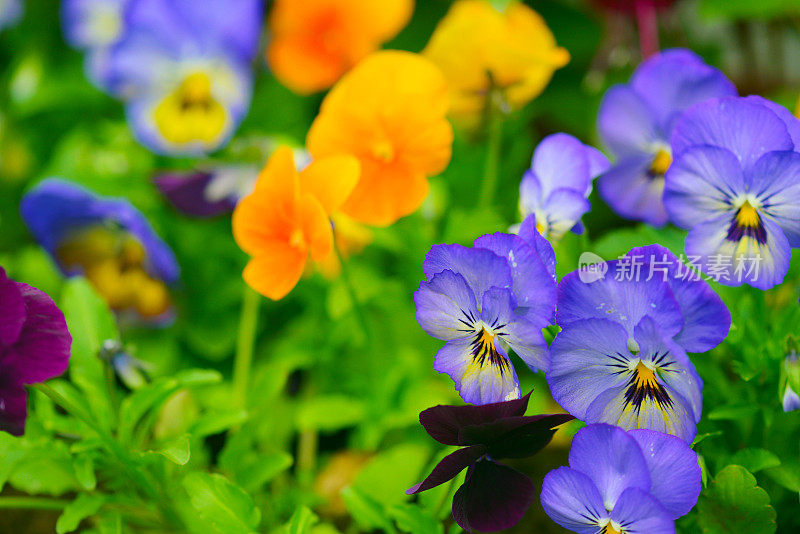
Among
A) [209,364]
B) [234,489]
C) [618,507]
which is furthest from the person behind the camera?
[209,364]

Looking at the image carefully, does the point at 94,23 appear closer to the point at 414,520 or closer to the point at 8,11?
the point at 8,11

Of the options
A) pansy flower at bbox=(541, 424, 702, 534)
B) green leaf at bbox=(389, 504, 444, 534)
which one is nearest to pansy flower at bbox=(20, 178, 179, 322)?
green leaf at bbox=(389, 504, 444, 534)

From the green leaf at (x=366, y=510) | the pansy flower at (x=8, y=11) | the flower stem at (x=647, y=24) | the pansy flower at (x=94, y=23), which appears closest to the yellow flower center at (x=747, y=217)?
the green leaf at (x=366, y=510)

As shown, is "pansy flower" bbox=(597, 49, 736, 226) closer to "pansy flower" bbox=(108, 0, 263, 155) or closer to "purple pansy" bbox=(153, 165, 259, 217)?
"purple pansy" bbox=(153, 165, 259, 217)

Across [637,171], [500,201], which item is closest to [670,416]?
[637,171]

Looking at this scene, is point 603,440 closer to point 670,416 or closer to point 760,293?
point 670,416

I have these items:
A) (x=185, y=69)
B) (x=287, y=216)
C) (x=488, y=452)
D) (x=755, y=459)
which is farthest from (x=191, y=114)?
(x=755, y=459)

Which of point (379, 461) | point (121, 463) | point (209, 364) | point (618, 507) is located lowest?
point (209, 364)
